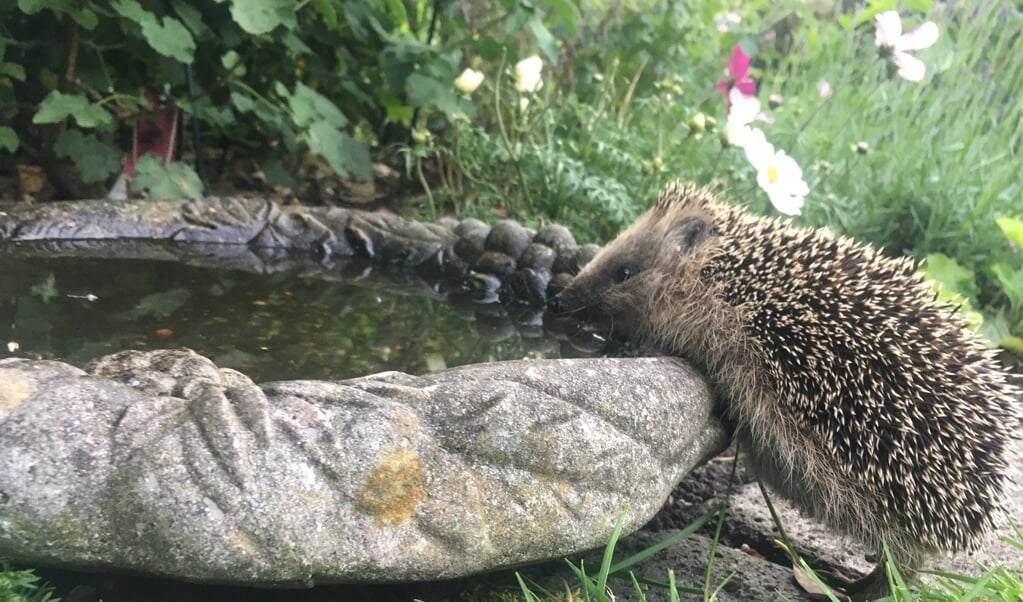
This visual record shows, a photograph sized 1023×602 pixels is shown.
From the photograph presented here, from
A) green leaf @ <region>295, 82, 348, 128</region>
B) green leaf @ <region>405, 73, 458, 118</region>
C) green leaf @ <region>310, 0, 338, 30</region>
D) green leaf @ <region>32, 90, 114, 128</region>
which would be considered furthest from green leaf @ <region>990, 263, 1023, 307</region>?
green leaf @ <region>32, 90, 114, 128</region>

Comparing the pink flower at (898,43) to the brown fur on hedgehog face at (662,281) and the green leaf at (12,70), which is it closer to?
the brown fur on hedgehog face at (662,281)

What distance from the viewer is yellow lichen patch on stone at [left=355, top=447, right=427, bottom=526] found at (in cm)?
154

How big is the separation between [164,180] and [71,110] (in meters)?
0.51

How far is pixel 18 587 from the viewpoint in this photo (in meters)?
1.43

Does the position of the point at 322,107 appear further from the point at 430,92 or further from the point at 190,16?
the point at 190,16

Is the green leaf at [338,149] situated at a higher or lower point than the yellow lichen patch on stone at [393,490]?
lower

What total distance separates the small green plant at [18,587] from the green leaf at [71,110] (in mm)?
2709

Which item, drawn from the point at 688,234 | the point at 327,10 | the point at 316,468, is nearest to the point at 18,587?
the point at 316,468

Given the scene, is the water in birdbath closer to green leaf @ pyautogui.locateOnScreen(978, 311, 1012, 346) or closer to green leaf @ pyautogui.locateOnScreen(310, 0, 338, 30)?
green leaf @ pyautogui.locateOnScreen(310, 0, 338, 30)

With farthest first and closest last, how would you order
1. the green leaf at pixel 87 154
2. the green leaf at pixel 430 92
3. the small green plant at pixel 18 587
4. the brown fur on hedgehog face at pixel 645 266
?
the green leaf at pixel 430 92 → the green leaf at pixel 87 154 → the brown fur on hedgehog face at pixel 645 266 → the small green plant at pixel 18 587

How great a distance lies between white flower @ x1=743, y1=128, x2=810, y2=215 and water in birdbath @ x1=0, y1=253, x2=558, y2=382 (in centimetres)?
121

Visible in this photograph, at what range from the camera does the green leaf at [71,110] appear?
11.7ft

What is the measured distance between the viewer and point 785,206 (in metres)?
3.36

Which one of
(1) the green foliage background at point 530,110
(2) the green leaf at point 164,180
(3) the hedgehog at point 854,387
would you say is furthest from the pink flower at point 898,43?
(2) the green leaf at point 164,180
